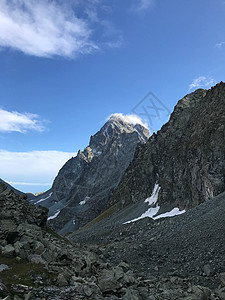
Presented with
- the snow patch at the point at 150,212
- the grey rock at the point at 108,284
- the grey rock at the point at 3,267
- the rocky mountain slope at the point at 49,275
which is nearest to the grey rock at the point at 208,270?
the rocky mountain slope at the point at 49,275

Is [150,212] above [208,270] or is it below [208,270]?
above

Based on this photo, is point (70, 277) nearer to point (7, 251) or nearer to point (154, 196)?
point (7, 251)

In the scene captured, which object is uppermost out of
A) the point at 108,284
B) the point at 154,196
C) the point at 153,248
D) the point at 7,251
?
the point at 154,196

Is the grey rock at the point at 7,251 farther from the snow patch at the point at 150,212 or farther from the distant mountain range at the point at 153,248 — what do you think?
the snow patch at the point at 150,212

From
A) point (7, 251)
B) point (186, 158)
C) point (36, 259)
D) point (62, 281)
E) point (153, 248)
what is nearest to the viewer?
point (62, 281)

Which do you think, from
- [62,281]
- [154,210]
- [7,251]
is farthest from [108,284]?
[154,210]

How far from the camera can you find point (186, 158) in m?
90.8

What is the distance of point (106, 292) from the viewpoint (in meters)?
15.9

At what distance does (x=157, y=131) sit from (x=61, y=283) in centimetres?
11898

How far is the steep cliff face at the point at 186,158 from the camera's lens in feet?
236

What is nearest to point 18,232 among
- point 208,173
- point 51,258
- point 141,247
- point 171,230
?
point 51,258

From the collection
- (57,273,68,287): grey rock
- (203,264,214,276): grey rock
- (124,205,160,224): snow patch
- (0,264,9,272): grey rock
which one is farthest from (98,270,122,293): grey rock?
(124,205,160,224): snow patch

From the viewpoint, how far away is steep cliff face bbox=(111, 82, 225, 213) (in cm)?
7200

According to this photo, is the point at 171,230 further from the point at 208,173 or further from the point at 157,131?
the point at 157,131
